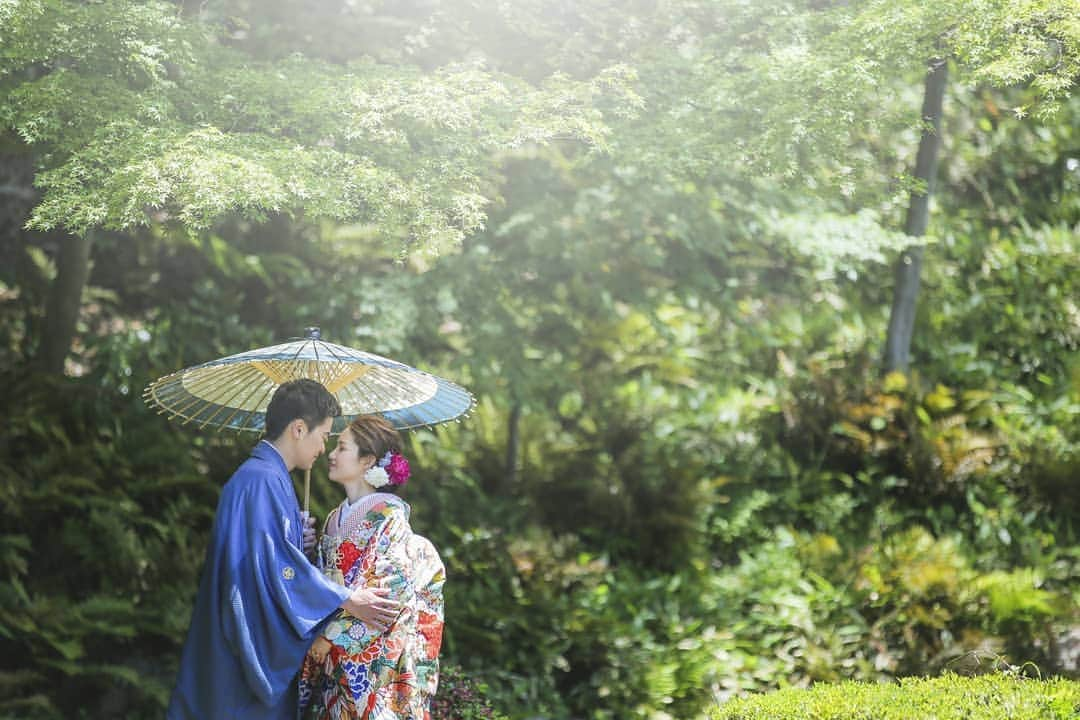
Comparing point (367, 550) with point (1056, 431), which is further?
point (1056, 431)

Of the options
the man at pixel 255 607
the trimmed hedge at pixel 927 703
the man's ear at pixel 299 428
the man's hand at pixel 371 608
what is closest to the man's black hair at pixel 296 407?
the man's ear at pixel 299 428

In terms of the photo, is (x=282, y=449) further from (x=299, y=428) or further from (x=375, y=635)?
(x=375, y=635)

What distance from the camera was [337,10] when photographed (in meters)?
7.79

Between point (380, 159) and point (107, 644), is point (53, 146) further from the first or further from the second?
point (107, 644)

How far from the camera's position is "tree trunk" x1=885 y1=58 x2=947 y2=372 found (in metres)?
7.20

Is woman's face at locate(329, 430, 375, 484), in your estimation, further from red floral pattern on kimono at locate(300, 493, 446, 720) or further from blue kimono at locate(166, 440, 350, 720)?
blue kimono at locate(166, 440, 350, 720)

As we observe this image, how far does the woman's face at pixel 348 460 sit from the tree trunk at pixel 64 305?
4029 mm

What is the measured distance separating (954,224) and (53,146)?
7.51 metres

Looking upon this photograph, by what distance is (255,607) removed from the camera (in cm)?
356

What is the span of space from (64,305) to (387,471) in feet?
14.6

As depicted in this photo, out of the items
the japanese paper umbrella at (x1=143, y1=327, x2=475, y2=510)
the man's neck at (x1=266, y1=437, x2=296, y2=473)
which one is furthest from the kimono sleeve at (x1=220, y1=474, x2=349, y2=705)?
the japanese paper umbrella at (x1=143, y1=327, x2=475, y2=510)

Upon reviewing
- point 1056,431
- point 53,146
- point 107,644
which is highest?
point 53,146

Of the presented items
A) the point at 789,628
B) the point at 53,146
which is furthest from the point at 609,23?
the point at 789,628

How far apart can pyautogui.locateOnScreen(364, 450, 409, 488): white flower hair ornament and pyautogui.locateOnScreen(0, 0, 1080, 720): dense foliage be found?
1.74 metres
